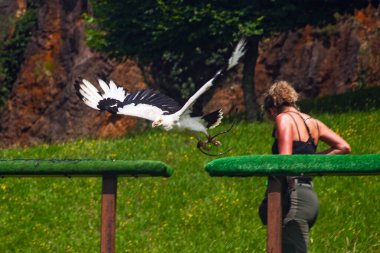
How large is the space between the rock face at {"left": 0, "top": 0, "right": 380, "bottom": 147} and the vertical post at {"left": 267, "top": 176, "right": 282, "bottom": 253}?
23818mm

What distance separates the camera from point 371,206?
1809 cm

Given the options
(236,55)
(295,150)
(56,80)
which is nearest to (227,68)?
(236,55)

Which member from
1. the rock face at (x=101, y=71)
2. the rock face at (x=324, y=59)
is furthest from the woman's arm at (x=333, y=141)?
the rock face at (x=324, y=59)

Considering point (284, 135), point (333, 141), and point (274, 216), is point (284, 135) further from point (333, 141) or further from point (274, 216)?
point (274, 216)

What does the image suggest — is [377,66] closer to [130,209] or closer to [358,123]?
[358,123]

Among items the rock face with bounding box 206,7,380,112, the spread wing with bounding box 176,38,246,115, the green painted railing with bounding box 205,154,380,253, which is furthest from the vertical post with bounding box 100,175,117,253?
the rock face with bounding box 206,7,380,112

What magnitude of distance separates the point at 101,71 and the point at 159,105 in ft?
84.7

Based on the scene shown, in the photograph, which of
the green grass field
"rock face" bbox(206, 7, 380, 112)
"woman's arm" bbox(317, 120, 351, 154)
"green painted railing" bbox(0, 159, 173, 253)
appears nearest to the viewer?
"green painted railing" bbox(0, 159, 173, 253)

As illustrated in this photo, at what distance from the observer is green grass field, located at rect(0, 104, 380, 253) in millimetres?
16969

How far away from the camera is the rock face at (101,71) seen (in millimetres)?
35719

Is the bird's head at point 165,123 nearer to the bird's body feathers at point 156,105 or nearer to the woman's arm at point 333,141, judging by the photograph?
the bird's body feathers at point 156,105

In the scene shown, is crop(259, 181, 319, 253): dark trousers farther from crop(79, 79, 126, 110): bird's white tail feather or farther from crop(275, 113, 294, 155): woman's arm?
crop(79, 79, 126, 110): bird's white tail feather

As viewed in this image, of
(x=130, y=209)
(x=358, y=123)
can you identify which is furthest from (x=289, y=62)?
(x=130, y=209)

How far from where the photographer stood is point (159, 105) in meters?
14.4
